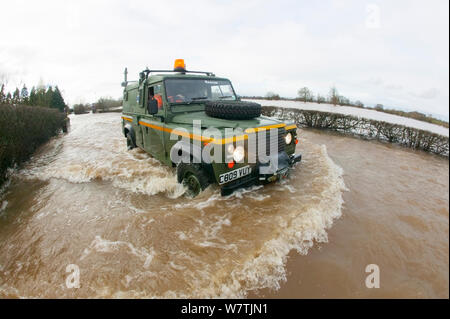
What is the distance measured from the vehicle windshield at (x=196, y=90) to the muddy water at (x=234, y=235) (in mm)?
1862

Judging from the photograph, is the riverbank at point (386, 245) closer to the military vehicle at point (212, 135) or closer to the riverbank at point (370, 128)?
the riverbank at point (370, 128)

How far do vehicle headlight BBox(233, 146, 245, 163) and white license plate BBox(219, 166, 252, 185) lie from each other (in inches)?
6.8

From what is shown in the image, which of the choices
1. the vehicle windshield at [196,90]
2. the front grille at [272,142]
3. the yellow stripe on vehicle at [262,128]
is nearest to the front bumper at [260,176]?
the front grille at [272,142]

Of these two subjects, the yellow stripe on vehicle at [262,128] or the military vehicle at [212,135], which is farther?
the yellow stripe on vehicle at [262,128]

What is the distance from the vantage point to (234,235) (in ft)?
10.4

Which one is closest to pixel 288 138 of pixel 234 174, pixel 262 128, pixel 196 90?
pixel 262 128

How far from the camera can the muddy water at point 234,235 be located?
2350mm

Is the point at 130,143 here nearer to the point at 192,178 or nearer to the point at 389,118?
the point at 192,178

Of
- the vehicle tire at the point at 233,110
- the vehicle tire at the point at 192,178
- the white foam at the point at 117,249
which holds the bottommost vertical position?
the white foam at the point at 117,249

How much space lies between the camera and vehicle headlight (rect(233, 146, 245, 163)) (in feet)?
11.3

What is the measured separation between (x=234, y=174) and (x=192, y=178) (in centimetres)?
92

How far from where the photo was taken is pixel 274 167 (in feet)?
12.4

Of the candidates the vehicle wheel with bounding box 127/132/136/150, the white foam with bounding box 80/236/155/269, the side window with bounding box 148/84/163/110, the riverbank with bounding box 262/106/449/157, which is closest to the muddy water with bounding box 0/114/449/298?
the white foam with bounding box 80/236/155/269
